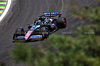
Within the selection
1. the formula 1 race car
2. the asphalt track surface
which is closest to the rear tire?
the formula 1 race car

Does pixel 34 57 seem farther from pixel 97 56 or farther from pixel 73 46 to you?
pixel 97 56

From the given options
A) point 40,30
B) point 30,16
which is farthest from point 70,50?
point 30,16

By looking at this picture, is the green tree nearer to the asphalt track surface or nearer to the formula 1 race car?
the asphalt track surface

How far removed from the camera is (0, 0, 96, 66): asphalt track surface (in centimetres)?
1287

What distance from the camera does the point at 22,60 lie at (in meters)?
3.96

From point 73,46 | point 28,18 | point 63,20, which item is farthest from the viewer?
point 28,18

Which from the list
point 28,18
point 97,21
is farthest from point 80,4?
point 97,21

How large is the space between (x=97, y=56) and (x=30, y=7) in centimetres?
1667

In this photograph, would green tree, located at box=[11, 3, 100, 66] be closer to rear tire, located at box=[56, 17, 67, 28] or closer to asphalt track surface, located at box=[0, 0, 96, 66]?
asphalt track surface, located at box=[0, 0, 96, 66]

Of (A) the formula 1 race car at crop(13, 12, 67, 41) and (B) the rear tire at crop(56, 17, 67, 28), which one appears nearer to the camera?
(A) the formula 1 race car at crop(13, 12, 67, 41)

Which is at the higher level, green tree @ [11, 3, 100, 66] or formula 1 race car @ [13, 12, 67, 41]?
green tree @ [11, 3, 100, 66]

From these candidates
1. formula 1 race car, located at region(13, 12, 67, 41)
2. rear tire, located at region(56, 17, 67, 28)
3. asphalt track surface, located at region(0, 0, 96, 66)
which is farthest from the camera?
rear tire, located at region(56, 17, 67, 28)

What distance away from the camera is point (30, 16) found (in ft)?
59.4

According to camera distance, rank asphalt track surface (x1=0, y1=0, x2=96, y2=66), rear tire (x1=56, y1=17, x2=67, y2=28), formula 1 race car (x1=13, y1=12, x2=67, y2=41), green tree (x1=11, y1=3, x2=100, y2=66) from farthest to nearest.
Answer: rear tire (x1=56, y1=17, x2=67, y2=28), asphalt track surface (x1=0, y1=0, x2=96, y2=66), formula 1 race car (x1=13, y1=12, x2=67, y2=41), green tree (x1=11, y1=3, x2=100, y2=66)
